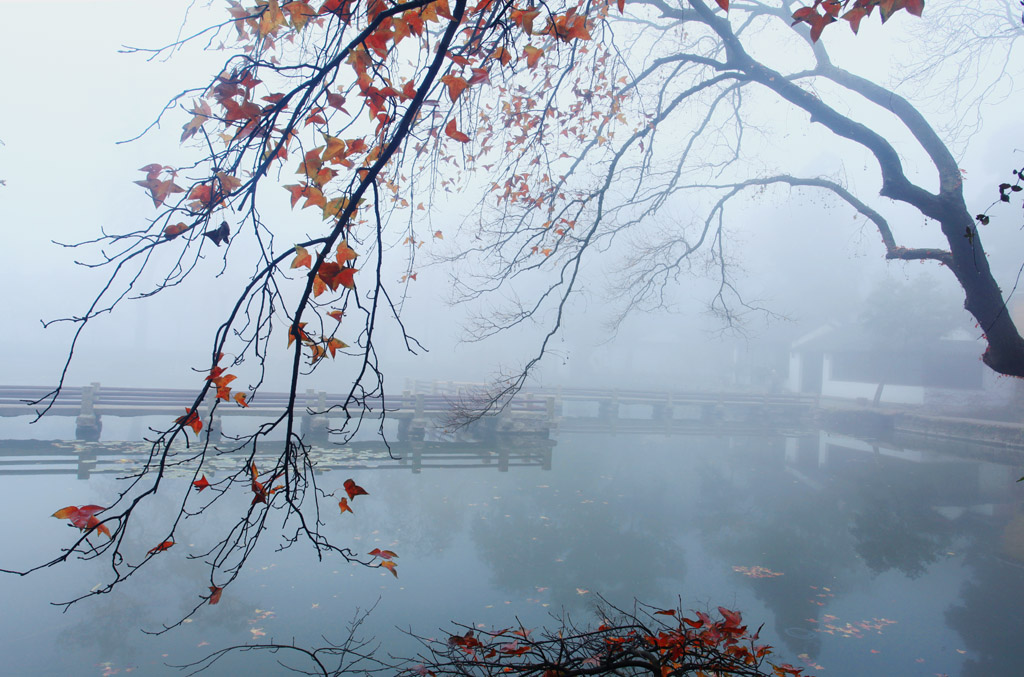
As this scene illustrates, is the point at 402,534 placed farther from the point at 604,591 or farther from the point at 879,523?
the point at 879,523

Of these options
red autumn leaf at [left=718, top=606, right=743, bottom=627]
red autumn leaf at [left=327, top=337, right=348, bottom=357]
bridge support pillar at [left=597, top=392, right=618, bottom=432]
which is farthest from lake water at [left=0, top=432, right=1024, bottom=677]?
bridge support pillar at [left=597, top=392, right=618, bottom=432]

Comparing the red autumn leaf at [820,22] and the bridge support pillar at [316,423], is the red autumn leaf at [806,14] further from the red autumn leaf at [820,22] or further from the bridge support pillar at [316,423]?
the bridge support pillar at [316,423]

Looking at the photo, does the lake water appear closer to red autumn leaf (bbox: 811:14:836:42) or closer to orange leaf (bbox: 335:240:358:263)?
orange leaf (bbox: 335:240:358:263)

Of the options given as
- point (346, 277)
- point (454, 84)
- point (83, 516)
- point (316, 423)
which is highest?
point (454, 84)

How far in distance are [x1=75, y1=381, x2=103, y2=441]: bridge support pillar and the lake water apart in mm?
1185

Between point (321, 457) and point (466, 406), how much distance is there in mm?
3342

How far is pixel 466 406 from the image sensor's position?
1339 centimetres

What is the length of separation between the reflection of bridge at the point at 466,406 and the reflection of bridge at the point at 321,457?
0.68 m

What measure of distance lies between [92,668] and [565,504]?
6.74 metres

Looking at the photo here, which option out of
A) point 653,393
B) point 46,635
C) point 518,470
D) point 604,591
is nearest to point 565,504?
point 518,470

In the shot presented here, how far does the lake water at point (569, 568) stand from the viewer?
5191 millimetres

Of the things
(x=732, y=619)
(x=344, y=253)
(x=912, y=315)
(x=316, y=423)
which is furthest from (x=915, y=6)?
(x=912, y=315)

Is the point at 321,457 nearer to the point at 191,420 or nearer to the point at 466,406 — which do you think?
the point at 466,406

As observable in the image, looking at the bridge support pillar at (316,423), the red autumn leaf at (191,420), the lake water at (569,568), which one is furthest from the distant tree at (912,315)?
the red autumn leaf at (191,420)
